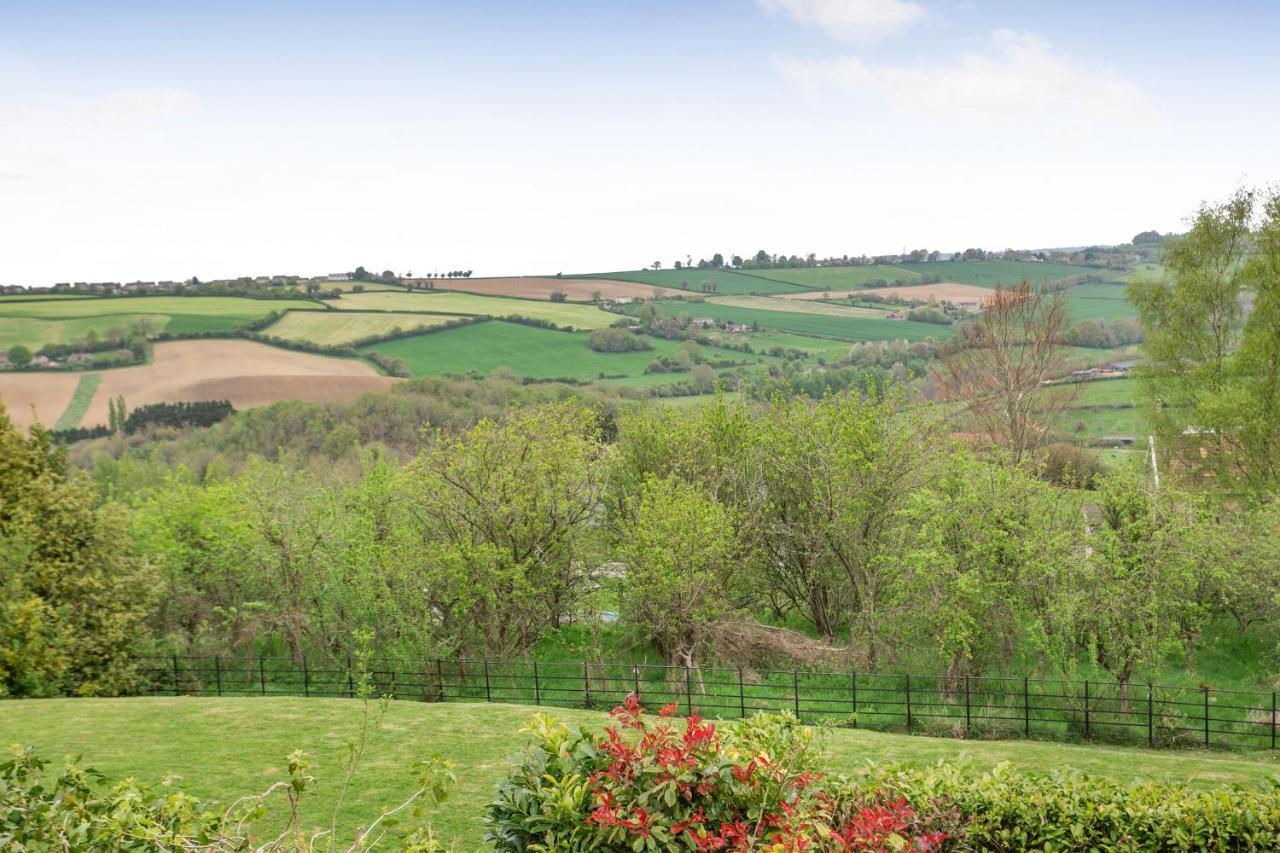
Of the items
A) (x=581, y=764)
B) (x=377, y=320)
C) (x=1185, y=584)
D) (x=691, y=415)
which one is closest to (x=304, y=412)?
(x=377, y=320)

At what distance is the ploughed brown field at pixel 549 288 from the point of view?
105419 mm

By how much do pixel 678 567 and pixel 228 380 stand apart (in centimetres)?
6455

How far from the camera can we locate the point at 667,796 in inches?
211

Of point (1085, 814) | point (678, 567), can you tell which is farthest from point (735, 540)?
point (1085, 814)

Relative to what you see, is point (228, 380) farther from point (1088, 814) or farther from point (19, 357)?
point (1088, 814)

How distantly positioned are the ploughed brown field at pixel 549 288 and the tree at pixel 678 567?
278 feet

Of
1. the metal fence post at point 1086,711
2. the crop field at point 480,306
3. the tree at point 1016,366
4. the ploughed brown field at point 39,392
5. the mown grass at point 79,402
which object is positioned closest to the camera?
the metal fence post at point 1086,711

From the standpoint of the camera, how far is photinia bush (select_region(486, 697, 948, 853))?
5.42 m

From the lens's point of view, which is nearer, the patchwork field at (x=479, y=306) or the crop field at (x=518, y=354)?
the crop field at (x=518, y=354)

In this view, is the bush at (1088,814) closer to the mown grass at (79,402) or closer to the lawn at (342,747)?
the lawn at (342,747)

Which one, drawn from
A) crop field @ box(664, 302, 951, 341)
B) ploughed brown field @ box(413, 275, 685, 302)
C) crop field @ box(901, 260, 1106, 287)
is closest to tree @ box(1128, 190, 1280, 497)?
crop field @ box(664, 302, 951, 341)

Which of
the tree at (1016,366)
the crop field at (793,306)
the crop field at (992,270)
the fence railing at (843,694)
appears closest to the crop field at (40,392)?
the fence railing at (843,694)

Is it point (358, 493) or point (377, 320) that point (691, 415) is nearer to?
point (358, 493)

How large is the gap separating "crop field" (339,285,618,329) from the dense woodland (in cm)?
6685
